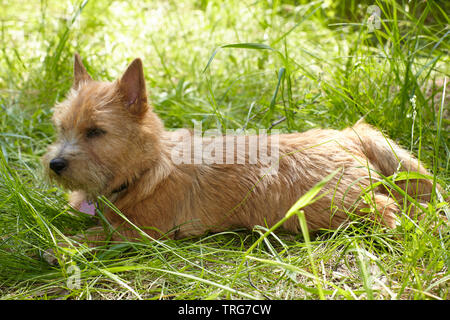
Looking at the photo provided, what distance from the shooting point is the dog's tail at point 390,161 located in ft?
10.1

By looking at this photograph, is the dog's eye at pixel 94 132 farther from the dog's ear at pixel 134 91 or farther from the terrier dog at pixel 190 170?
the dog's ear at pixel 134 91

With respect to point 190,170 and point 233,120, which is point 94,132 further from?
point 233,120

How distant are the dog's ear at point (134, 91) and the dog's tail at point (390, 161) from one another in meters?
1.44

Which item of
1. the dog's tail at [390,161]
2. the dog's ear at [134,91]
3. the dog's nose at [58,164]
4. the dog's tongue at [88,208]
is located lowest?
the dog's tongue at [88,208]

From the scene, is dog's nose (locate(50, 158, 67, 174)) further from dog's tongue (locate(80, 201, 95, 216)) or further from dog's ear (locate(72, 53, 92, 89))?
dog's ear (locate(72, 53, 92, 89))

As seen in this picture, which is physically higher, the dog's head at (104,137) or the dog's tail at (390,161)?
the dog's head at (104,137)

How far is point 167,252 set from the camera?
2861 mm

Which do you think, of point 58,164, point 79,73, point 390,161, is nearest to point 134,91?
point 79,73

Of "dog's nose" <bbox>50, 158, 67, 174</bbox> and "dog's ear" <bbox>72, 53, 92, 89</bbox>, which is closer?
"dog's nose" <bbox>50, 158, 67, 174</bbox>

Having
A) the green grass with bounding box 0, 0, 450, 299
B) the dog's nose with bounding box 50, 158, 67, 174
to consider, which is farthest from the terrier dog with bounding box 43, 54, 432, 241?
the green grass with bounding box 0, 0, 450, 299

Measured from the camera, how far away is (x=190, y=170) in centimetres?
306

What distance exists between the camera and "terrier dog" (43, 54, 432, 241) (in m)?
2.76

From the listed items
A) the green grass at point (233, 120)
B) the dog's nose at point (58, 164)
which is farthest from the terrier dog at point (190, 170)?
the green grass at point (233, 120)

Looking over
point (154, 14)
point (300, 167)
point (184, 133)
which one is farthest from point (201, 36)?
point (300, 167)
